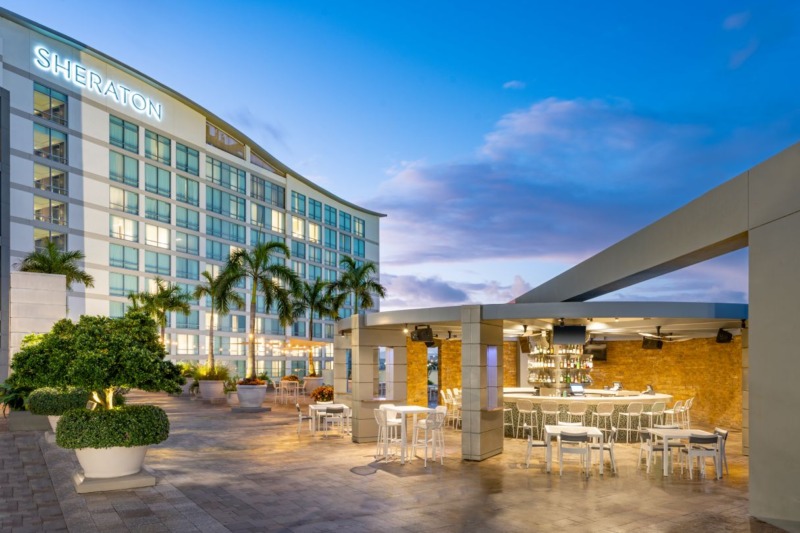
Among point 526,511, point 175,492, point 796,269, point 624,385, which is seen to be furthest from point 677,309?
point 624,385

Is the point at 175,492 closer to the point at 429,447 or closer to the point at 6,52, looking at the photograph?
the point at 429,447

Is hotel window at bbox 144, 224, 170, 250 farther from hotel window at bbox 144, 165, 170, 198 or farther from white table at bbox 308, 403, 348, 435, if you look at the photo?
white table at bbox 308, 403, 348, 435

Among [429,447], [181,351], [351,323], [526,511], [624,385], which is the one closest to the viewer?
[526,511]

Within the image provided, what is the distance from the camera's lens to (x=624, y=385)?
2359cm

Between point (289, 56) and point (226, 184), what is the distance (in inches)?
1187

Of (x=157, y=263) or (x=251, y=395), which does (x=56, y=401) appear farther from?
(x=157, y=263)

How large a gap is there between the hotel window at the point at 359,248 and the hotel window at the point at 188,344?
26.4 metres

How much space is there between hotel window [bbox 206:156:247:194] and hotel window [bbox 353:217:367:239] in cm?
1951

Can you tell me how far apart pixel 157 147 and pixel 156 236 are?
6.93 m

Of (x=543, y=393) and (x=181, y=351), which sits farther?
(x=181, y=351)

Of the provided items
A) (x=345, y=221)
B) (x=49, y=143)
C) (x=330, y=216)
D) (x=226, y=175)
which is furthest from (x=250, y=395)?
(x=345, y=221)

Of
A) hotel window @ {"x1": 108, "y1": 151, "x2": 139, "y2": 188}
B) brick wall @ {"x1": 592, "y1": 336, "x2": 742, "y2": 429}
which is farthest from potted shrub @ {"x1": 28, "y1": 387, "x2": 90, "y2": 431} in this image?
hotel window @ {"x1": 108, "y1": 151, "x2": 139, "y2": 188}

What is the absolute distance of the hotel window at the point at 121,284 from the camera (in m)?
45.5

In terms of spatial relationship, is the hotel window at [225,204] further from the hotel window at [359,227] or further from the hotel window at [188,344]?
the hotel window at [359,227]
